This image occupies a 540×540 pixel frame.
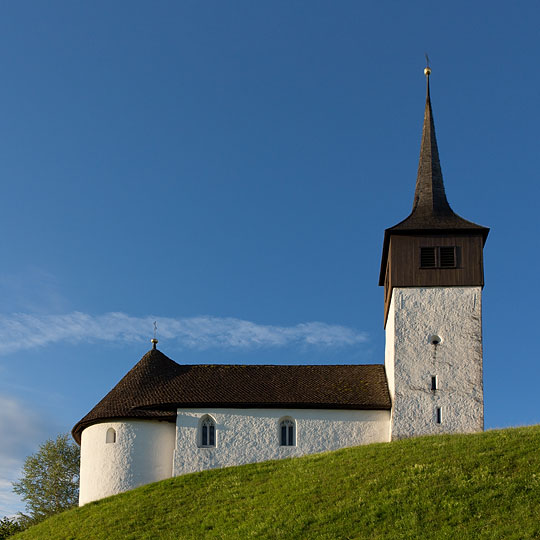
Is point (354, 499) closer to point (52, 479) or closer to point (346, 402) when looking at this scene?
point (346, 402)

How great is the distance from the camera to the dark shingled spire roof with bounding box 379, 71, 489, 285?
37.5 m

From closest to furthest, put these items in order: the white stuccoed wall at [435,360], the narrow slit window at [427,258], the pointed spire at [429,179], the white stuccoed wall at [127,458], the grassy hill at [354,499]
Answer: the grassy hill at [354,499] → the white stuccoed wall at [435,360] → the white stuccoed wall at [127,458] → the narrow slit window at [427,258] → the pointed spire at [429,179]

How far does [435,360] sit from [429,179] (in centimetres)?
997

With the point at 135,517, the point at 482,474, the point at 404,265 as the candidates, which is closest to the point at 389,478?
the point at 482,474

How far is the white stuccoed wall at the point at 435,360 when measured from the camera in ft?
114

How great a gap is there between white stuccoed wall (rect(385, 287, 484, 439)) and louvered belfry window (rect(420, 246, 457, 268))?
1.15 metres

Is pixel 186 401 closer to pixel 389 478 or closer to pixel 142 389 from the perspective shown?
pixel 142 389

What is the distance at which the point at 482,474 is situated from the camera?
2688 centimetres

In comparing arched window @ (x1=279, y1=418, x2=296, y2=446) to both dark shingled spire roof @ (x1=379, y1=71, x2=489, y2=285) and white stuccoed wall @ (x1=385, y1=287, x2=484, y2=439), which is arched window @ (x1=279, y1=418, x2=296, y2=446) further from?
dark shingled spire roof @ (x1=379, y1=71, x2=489, y2=285)

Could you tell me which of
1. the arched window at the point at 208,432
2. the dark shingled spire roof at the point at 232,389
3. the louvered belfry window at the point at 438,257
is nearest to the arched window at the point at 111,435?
the dark shingled spire roof at the point at 232,389

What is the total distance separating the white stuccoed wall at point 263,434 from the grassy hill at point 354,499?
148cm

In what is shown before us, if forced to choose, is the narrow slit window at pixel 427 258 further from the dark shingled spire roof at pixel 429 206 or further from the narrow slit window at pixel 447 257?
the dark shingled spire roof at pixel 429 206

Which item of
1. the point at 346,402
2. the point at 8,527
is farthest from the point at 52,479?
the point at 346,402

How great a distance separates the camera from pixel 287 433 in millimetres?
36562
